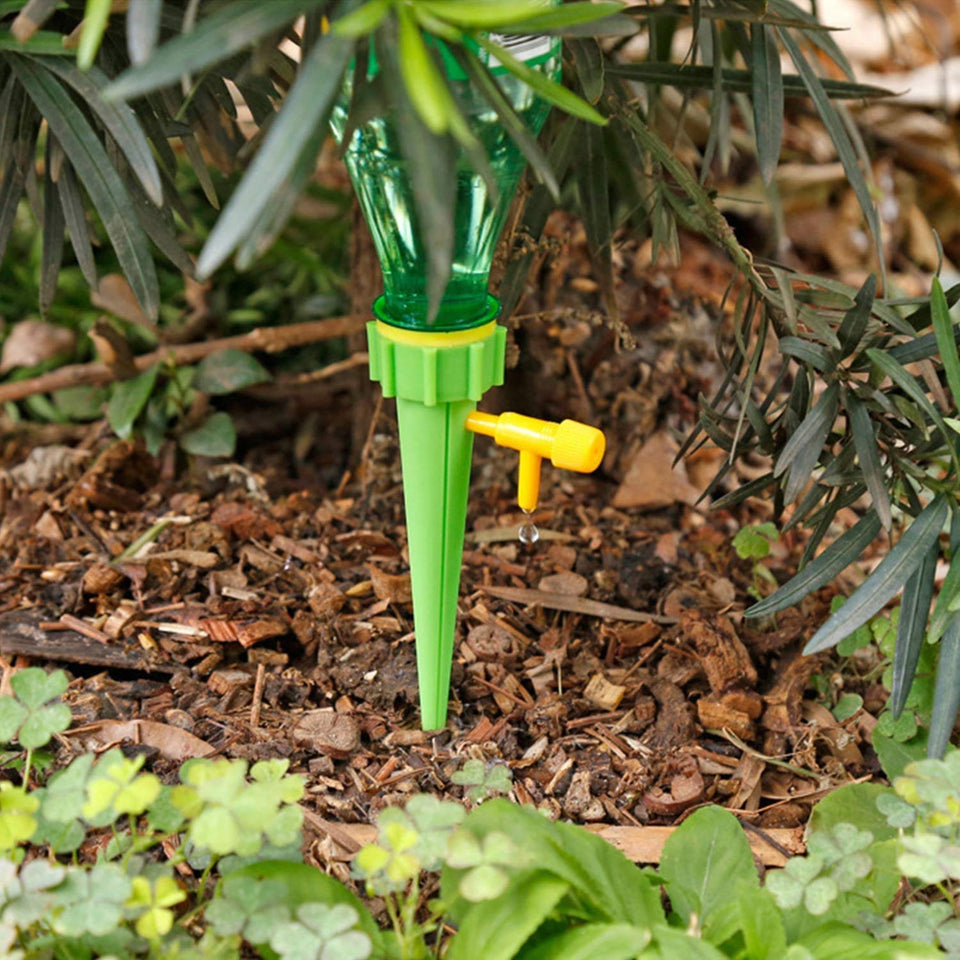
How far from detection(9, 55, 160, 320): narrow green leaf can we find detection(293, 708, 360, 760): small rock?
Result: 539 mm

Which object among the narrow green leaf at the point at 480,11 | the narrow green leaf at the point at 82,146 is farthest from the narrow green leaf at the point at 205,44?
the narrow green leaf at the point at 82,146

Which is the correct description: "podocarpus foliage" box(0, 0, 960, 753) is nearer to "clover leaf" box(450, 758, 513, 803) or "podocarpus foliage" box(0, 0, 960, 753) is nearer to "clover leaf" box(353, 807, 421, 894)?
"clover leaf" box(450, 758, 513, 803)

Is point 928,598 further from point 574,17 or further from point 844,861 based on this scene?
point 574,17

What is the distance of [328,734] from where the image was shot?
120 cm

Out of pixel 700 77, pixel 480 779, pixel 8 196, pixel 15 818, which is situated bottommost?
pixel 480 779

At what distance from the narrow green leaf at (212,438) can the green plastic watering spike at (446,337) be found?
61cm

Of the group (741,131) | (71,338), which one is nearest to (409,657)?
(71,338)

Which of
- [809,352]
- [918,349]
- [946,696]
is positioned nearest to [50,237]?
[809,352]

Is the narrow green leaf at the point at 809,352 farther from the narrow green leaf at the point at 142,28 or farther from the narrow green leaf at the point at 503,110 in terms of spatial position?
the narrow green leaf at the point at 142,28

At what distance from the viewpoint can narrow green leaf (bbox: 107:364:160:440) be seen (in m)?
1.61

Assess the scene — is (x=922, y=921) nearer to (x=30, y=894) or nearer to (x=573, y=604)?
(x=573, y=604)

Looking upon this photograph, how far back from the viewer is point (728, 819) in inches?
41.0

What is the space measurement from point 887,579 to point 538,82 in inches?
22.2

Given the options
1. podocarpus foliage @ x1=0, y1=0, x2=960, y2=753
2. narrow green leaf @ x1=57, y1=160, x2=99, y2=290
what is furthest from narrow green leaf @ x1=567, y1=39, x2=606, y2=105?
narrow green leaf @ x1=57, y1=160, x2=99, y2=290
